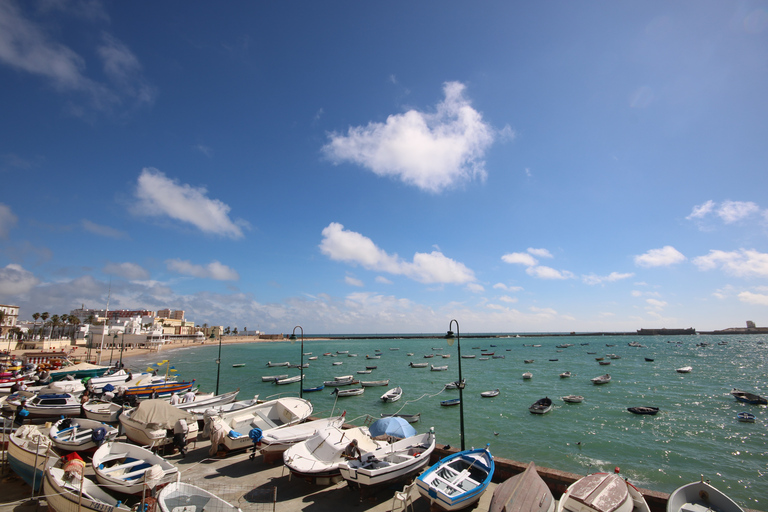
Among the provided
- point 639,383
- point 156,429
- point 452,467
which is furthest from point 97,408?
point 639,383

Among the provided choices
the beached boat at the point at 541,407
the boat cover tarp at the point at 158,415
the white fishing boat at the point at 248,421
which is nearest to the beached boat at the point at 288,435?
the white fishing boat at the point at 248,421

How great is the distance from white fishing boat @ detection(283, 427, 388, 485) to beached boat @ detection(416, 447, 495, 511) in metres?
2.75

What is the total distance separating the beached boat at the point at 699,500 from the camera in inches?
378

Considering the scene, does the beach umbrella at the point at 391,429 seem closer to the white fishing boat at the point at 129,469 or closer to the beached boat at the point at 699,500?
the white fishing boat at the point at 129,469

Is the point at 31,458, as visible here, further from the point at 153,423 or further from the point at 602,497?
the point at 602,497

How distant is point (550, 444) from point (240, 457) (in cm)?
1962

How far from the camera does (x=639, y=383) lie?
47.2 metres

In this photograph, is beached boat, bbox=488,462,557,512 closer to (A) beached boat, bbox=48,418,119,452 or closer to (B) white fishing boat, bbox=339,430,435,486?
(B) white fishing boat, bbox=339,430,435,486

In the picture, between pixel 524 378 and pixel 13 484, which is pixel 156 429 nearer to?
pixel 13 484

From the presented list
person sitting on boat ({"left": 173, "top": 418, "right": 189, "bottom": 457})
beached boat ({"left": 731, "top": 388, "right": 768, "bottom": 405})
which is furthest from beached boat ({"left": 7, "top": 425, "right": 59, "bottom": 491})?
beached boat ({"left": 731, "top": 388, "right": 768, "bottom": 405})

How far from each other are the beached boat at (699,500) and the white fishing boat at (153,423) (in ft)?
58.6

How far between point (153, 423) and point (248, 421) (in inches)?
160

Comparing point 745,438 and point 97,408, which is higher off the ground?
point 97,408

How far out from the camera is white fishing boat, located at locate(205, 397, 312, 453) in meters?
14.3
